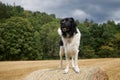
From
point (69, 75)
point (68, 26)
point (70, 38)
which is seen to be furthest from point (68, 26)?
point (69, 75)

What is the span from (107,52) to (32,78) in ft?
134

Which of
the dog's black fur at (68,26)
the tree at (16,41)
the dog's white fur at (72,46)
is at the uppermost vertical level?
the tree at (16,41)

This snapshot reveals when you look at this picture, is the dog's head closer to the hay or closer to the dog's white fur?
the dog's white fur

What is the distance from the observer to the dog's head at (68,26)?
8.20 m

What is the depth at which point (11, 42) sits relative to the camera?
4344 cm

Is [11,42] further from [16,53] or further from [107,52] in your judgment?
[107,52]

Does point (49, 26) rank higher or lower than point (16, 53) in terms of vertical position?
higher

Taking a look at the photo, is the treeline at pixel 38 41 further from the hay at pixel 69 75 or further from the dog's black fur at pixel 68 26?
the dog's black fur at pixel 68 26

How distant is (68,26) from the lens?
26.9 feet

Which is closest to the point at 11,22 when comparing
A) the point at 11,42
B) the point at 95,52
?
the point at 11,42

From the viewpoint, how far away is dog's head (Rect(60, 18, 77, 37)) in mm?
8195

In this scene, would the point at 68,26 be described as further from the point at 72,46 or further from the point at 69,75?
the point at 69,75

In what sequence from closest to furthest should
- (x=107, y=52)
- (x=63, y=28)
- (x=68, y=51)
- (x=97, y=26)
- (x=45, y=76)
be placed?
(x=63, y=28), (x=68, y=51), (x=45, y=76), (x=107, y=52), (x=97, y=26)

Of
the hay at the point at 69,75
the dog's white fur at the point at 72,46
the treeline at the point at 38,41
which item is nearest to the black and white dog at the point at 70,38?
the dog's white fur at the point at 72,46
